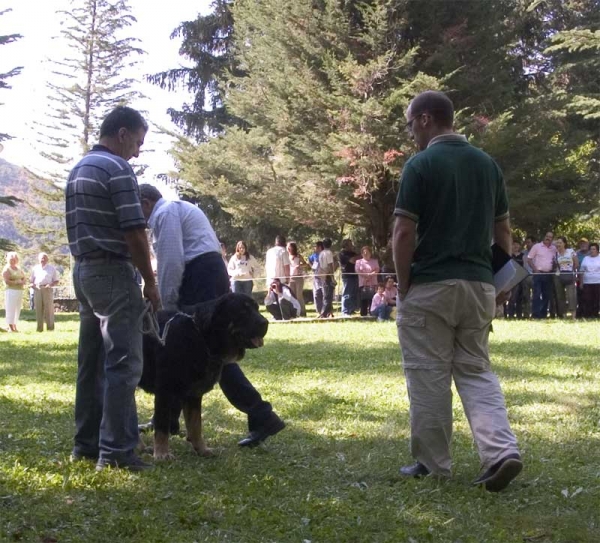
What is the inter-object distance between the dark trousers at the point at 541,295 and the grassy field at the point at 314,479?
11.7 metres

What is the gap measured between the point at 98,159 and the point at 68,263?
48.7m

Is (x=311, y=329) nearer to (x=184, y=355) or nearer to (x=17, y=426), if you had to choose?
(x=17, y=426)

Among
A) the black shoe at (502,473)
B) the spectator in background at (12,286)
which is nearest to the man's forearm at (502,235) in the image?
the black shoe at (502,473)

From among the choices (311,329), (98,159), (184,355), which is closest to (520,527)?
(184,355)

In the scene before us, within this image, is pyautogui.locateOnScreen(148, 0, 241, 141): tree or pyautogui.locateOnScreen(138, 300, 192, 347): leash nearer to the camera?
pyautogui.locateOnScreen(138, 300, 192, 347): leash

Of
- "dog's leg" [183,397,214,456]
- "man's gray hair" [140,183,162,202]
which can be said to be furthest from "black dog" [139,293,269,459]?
"man's gray hair" [140,183,162,202]

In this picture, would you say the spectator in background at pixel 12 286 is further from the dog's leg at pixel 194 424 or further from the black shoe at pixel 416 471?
the black shoe at pixel 416 471

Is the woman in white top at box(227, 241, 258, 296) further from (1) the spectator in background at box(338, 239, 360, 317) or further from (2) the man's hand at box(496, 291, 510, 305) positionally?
(2) the man's hand at box(496, 291, 510, 305)

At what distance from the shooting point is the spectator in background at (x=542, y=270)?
21.6 metres

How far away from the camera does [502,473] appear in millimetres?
5023

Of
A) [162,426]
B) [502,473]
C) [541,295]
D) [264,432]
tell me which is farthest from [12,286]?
[502,473]

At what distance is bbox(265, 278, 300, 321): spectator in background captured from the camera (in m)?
21.9

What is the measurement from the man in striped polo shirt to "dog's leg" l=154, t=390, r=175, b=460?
1.03 ft

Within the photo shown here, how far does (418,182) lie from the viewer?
5250mm
